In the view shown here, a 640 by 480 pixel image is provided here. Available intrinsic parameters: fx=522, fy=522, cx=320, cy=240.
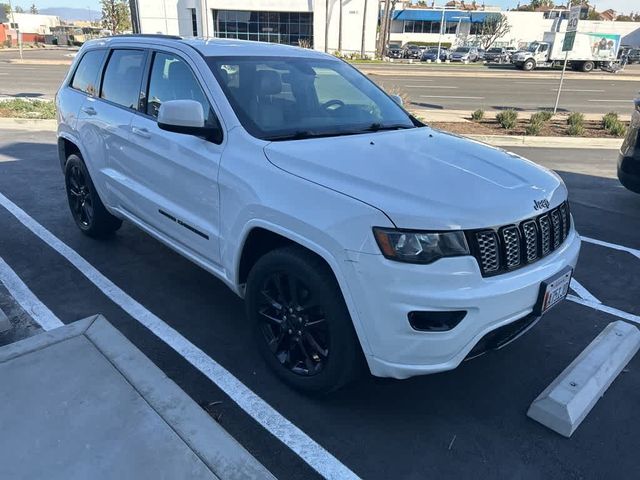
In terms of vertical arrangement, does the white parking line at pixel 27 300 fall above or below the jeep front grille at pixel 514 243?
below

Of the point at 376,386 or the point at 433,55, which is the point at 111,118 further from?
the point at 433,55

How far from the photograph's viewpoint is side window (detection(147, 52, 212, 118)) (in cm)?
343

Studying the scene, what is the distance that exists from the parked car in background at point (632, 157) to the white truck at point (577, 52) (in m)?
34.8

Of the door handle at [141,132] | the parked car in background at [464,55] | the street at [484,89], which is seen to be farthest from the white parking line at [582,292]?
the parked car in background at [464,55]

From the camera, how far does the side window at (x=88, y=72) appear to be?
477 centimetres

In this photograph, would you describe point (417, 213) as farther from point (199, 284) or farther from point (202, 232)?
point (199, 284)

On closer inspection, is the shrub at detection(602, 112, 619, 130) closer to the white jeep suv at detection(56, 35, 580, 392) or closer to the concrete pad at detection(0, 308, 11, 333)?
the white jeep suv at detection(56, 35, 580, 392)

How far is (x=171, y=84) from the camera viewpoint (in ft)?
12.1

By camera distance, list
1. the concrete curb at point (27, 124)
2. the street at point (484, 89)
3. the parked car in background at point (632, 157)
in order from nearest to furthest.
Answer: the parked car in background at point (632, 157), the concrete curb at point (27, 124), the street at point (484, 89)

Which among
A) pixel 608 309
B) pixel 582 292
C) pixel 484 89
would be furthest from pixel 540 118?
Answer: pixel 484 89

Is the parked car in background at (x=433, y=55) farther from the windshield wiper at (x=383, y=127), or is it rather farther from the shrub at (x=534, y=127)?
the windshield wiper at (x=383, y=127)

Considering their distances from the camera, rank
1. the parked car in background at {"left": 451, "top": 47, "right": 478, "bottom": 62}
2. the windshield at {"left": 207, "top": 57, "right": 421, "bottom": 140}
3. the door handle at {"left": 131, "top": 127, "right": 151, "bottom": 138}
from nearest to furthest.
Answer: the windshield at {"left": 207, "top": 57, "right": 421, "bottom": 140} → the door handle at {"left": 131, "top": 127, "right": 151, "bottom": 138} → the parked car in background at {"left": 451, "top": 47, "right": 478, "bottom": 62}

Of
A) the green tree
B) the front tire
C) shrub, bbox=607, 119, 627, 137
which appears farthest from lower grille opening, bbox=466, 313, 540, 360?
the green tree

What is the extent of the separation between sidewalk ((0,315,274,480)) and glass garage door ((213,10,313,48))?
1771 inches
